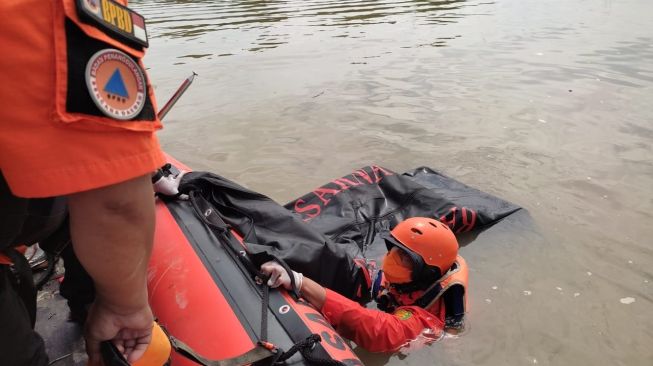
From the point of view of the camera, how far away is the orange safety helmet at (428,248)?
7.70ft

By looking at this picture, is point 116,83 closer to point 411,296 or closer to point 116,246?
point 116,246

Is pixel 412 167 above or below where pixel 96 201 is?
below

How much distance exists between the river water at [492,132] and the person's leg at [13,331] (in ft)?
5.23

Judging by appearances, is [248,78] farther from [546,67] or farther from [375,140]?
[546,67]

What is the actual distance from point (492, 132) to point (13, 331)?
4614mm

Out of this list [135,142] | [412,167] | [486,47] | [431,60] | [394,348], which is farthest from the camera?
[486,47]

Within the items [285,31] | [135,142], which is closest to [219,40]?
[285,31]

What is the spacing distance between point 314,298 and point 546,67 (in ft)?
20.9

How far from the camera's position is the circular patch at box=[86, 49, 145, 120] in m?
0.76

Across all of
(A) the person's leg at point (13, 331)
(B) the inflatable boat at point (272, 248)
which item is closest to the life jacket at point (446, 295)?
(B) the inflatable boat at point (272, 248)

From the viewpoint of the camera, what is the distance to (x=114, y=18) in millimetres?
804

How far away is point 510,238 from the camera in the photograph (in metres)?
3.19

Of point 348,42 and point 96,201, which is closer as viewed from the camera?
point 96,201

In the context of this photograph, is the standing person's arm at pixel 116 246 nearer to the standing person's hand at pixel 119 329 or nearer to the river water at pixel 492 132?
the standing person's hand at pixel 119 329
